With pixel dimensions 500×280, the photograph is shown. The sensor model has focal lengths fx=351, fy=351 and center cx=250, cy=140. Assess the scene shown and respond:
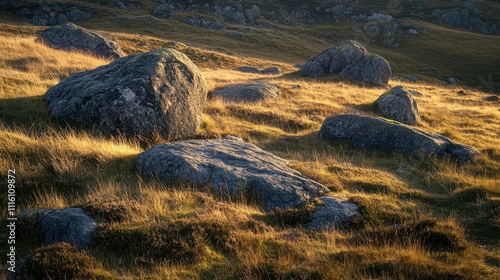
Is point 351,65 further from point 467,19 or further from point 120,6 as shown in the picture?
point 467,19

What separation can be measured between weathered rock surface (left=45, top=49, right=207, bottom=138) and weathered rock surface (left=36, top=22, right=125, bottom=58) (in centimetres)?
1954

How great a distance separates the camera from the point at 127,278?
5.48 m

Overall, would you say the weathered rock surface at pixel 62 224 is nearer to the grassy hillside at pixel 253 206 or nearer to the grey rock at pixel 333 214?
the grassy hillside at pixel 253 206

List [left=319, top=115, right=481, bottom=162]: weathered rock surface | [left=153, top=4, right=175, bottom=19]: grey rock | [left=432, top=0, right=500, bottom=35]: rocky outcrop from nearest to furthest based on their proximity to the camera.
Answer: [left=319, top=115, right=481, bottom=162]: weathered rock surface, [left=153, top=4, right=175, bottom=19]: grey rock, [left=432, top=0, right=500, bottom=35]: rocky outcrop

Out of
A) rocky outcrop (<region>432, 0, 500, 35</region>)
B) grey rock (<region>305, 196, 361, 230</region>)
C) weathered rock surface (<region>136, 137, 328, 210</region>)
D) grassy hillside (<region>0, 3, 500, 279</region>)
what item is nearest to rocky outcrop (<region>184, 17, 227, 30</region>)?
grassy hillside (<region>0, 3, 500, 279</region>)

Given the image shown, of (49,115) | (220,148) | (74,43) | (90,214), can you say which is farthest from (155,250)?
(74,43)

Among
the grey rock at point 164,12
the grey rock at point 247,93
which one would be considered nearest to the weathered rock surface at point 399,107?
the grey rock at point 247,93

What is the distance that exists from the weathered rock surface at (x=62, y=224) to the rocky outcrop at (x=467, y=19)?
15601 centimetres

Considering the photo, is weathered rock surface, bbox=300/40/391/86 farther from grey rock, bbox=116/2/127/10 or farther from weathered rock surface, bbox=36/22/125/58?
grey rock, bbox=116/2/127/10

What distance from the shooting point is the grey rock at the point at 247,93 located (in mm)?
23531

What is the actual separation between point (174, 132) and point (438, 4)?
174 metres

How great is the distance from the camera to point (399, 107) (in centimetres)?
2384

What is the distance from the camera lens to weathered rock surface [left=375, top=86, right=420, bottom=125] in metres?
23.6

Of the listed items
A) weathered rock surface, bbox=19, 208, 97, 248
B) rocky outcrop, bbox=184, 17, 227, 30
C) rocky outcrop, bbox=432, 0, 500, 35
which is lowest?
weathered rock surface, bbox=19, 208, 97, 248
